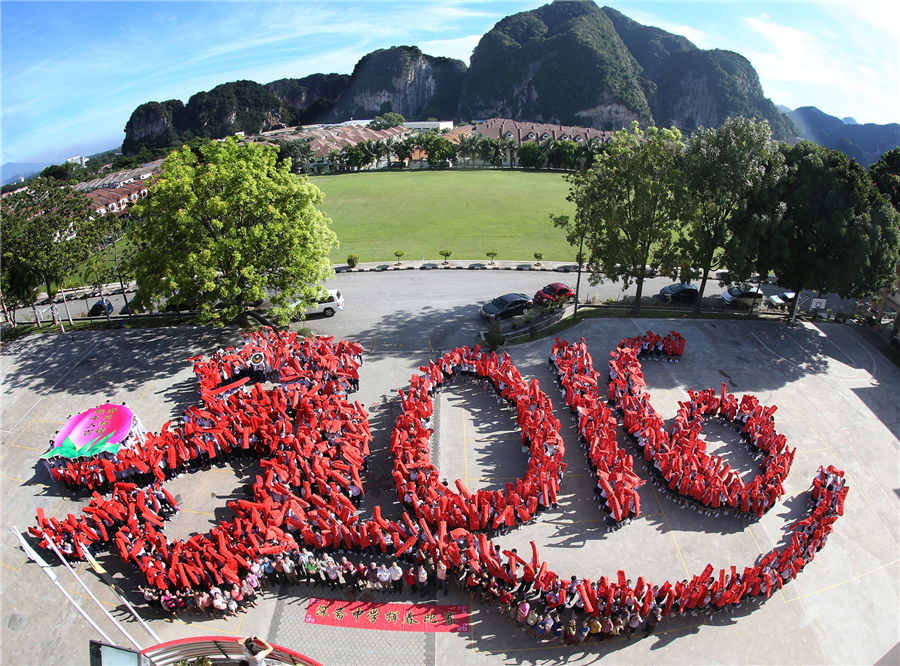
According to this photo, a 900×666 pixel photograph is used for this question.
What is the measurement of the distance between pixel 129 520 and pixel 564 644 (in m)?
12.2

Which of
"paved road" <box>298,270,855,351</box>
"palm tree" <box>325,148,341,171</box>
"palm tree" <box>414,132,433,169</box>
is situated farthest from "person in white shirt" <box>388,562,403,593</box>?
"palm tree" <box>325,148,341,171</box>

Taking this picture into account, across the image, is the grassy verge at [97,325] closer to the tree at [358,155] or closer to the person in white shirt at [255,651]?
the person in white shirt at [255,651]

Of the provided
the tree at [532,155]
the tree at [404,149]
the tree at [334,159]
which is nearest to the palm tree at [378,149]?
the tree at [404,149]

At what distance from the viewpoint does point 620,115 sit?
181 metres

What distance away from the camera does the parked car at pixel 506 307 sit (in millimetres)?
29703

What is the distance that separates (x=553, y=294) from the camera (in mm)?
32688

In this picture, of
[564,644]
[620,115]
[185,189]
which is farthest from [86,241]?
[620,115]

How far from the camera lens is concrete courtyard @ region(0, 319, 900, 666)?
12.8 meters

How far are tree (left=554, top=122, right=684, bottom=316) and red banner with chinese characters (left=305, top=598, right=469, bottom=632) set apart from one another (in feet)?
67.3

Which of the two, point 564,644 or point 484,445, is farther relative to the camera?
point 484,445

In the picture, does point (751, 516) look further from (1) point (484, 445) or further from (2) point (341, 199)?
(2) point (341, 199)

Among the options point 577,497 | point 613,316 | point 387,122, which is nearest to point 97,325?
point 577,497

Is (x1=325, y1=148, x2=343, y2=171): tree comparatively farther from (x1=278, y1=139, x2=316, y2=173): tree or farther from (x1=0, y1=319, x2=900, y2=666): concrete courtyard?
(x1=0, y1=319, x2=900, y2=666): concrete courtyard

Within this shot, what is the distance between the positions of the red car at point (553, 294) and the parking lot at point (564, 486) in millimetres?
4015
